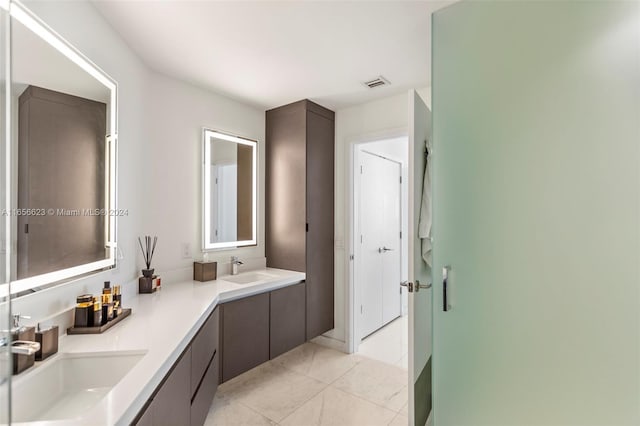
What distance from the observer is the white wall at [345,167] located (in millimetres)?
2742

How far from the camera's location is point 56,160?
48.4 inches

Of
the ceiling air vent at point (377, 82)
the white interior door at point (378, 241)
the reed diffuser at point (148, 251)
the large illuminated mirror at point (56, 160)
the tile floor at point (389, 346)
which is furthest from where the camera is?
the white interior door at point (378, 241)

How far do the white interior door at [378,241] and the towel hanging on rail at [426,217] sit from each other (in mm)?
→ 1231

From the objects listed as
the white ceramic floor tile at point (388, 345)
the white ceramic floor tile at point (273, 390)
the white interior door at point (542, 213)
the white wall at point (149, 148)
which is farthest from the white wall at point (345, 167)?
the white interior door at point (542, 213)

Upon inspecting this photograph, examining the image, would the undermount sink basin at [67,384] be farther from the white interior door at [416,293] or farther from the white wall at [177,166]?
the white interior door at [416,293]

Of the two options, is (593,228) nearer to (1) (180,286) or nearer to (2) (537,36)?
(2) (537,36)

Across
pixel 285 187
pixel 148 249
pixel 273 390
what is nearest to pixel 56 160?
pixel 148 249

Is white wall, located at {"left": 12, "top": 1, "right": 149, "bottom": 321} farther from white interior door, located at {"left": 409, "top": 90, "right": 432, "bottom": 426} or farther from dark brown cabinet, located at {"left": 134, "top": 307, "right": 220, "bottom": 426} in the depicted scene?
white interior door, located at {"left": 409, "top": 90, "right": 432, "bottom": 426}

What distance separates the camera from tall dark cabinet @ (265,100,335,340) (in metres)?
2.76

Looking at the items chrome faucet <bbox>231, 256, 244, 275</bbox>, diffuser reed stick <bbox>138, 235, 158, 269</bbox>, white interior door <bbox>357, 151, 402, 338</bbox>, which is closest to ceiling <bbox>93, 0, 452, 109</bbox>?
white interior door <bbox>357, 151, 402, 338</bbox>

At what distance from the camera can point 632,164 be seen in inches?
35.7

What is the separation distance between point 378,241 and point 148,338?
102 inches

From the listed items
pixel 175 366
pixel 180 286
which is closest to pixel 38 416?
pixel 175 366

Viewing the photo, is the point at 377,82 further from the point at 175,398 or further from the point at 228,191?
the point at 175,398
